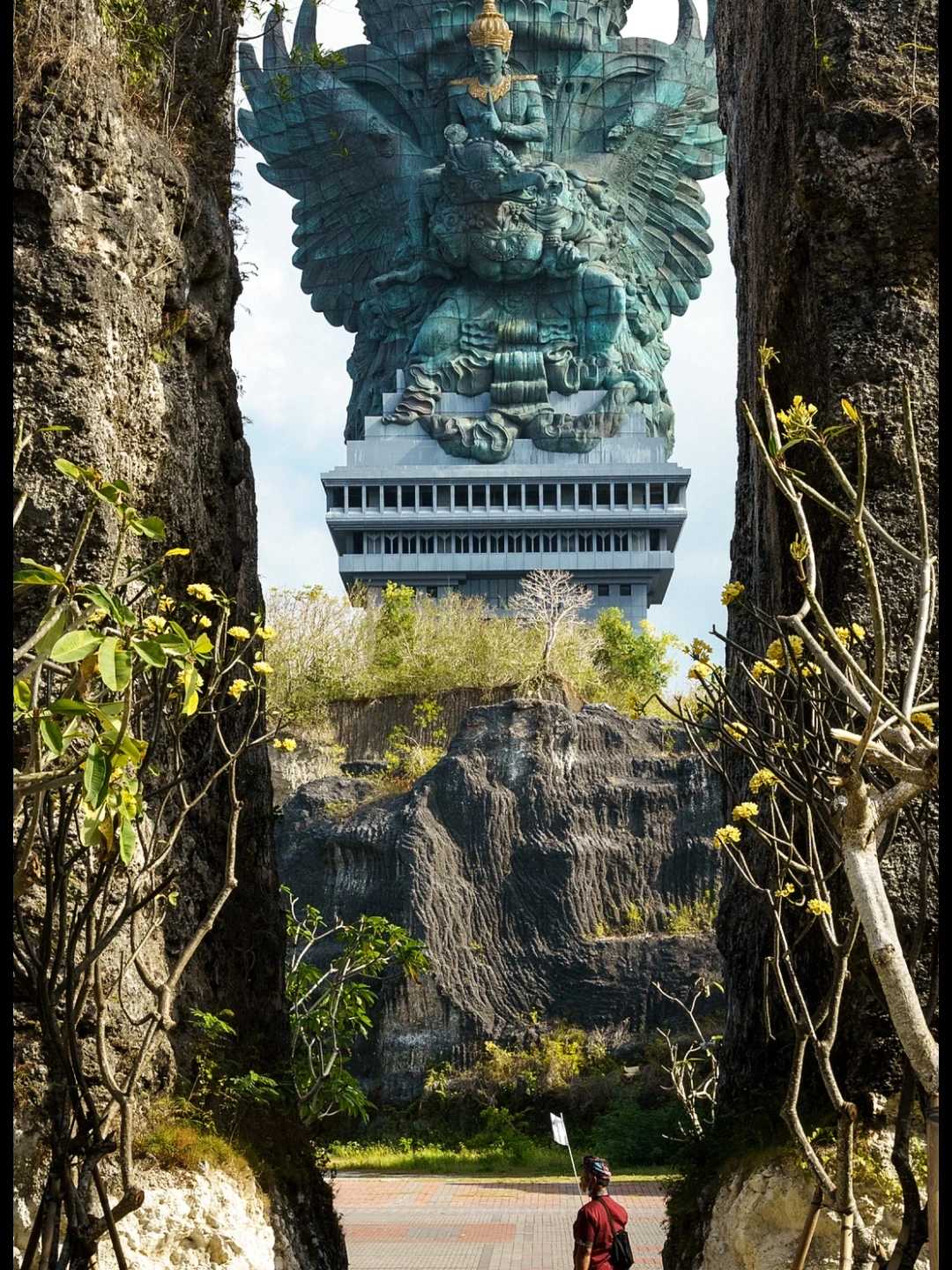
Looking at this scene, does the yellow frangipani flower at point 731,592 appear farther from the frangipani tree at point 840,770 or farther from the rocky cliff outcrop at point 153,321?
the rocky cliff outcrop at point 153,321

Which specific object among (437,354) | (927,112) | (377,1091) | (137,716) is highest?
(437,354)

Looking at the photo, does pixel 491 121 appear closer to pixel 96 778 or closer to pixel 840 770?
pixel 840 770

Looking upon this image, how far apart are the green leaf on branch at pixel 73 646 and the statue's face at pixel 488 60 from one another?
210 feet

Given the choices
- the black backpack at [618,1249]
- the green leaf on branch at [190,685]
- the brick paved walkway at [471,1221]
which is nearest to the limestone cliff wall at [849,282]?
the black backpack at [618,1249]

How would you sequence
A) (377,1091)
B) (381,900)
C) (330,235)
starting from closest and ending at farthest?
(377,1091) → (381,900) → (330,235)

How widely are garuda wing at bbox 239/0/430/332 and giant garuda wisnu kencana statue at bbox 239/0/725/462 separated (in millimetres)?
84

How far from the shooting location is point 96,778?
380cm

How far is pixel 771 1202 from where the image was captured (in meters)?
7.49

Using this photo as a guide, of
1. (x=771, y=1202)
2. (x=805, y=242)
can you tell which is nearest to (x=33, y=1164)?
(x=771, y=1202)

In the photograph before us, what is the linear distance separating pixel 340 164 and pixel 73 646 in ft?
207

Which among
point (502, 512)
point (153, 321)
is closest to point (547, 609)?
point (502, 512)

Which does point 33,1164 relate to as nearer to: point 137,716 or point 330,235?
point 137,716

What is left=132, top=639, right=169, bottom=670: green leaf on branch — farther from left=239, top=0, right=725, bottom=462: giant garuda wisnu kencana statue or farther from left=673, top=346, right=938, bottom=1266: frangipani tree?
left=239, top=0, right=725, bottom=462: giant garuda wisnu kencana statue

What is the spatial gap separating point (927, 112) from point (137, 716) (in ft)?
17.4
